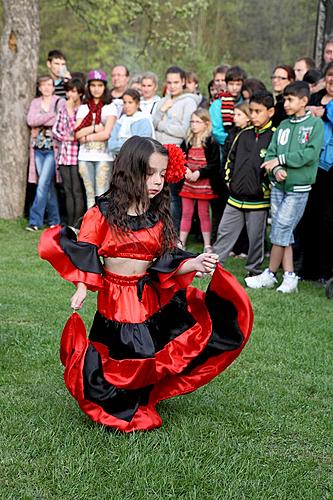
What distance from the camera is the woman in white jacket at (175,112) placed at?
28.8 ft

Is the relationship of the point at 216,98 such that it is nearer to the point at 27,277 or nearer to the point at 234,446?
the point at 27,277

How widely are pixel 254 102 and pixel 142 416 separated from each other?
14.3 ft

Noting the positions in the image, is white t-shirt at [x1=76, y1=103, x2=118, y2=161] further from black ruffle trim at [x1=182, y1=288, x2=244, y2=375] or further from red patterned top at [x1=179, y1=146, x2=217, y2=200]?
black ruffle trim at [x1=182, y1=288, x2=244, y2=375]

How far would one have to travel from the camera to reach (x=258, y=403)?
168 inches

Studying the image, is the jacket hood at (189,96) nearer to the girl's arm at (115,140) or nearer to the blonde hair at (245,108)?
the girl's arm at (115,140)

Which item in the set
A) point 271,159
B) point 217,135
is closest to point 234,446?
point 271,159

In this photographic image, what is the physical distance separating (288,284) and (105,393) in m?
3.77

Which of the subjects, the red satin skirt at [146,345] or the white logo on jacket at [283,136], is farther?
the white logo on jacket at [283,136]

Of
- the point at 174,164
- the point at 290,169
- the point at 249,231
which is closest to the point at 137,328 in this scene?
the point at 174,164

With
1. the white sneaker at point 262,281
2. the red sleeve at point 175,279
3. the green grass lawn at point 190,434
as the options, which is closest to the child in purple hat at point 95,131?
the white sneaker at point 262,281

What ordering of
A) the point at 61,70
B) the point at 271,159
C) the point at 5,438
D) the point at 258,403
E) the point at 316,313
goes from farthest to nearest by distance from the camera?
the point at 61,70
the point at 271,159
the point at 316,313
the point at 258,403
the point at 5,438

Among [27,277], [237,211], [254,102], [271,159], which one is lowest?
[27,277]

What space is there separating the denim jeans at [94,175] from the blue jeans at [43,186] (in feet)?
2.30

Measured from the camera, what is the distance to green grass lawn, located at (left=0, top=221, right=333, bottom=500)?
10.6ft
